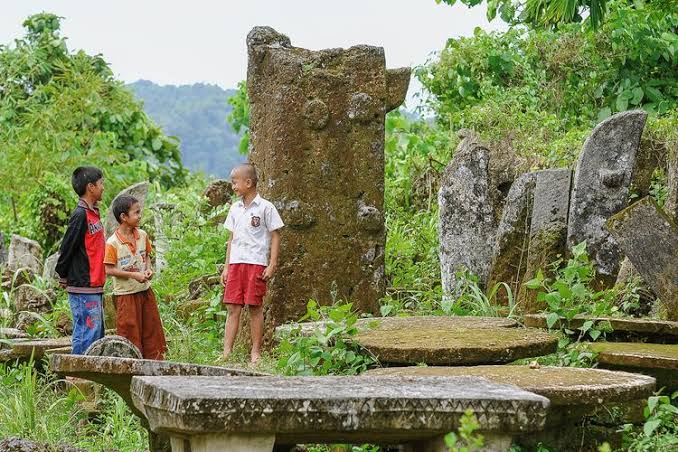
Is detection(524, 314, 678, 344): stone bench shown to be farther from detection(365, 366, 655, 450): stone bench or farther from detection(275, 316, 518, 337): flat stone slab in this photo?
detection(365, 366, 655, 450): stone bench

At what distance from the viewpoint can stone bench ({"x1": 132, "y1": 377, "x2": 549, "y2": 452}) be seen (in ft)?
11.4

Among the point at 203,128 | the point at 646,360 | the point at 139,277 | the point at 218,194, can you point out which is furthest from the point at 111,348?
the point at 203,128

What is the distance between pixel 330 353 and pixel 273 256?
200 centimetres

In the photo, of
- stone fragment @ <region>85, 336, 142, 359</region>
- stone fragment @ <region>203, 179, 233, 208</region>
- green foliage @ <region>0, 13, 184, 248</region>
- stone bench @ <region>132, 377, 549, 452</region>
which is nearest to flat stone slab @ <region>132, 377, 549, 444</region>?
stone bench @ <region>132, 377, 549, 452</region>

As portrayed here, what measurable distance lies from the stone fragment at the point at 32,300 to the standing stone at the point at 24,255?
1839 millimetres

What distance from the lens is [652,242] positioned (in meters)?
6.60

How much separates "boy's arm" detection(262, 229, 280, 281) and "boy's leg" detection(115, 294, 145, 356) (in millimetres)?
861

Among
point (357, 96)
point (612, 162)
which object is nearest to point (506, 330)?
point (612, 162)

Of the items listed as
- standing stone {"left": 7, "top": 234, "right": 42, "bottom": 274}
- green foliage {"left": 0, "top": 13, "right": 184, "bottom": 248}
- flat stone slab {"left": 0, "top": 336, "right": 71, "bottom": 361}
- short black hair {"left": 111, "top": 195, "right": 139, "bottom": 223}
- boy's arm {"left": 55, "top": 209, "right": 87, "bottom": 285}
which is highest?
green foliage {"left": 0, "top": 13, "right": 184, "bottom": 248}

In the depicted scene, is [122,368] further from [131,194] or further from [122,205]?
[131,194]

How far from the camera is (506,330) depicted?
248 inches

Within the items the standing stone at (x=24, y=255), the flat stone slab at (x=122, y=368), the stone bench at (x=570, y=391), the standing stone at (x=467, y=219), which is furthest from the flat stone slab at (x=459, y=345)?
the standing stone at (x=24, y=255)

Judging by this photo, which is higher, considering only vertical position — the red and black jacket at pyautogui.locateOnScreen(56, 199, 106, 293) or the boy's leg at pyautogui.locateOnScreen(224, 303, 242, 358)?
the red and black jacket at pyautogui.locateOnScreen(56, 199, 106, 293)

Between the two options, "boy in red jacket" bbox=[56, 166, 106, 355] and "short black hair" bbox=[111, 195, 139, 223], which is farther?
"short black hair" bbox=[111, 195, 139, 223]
